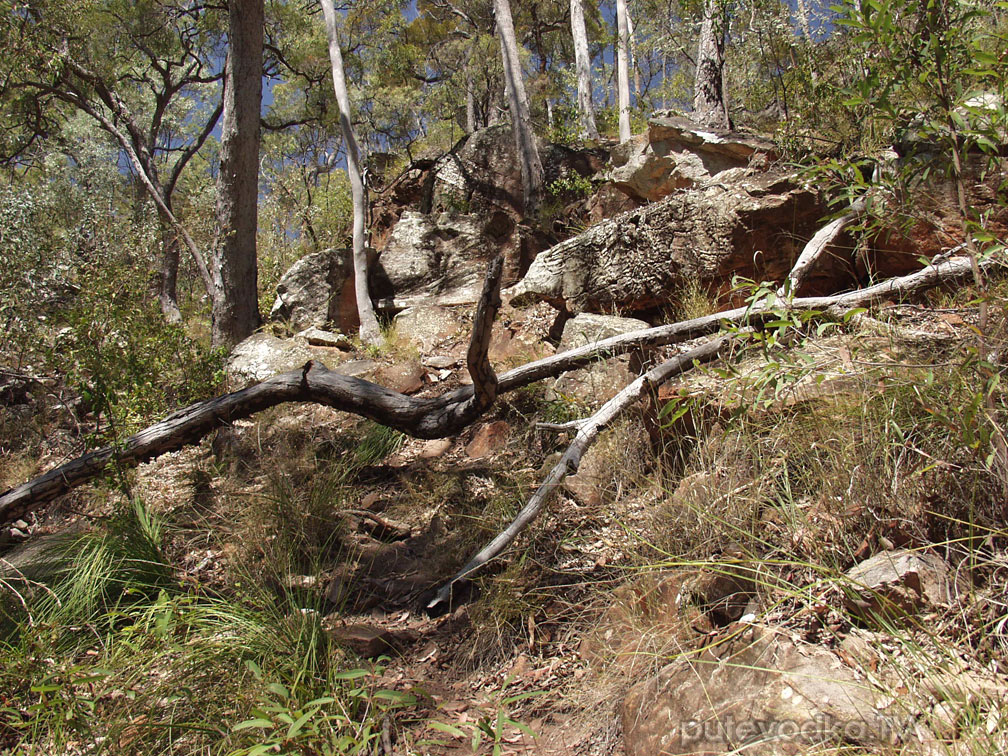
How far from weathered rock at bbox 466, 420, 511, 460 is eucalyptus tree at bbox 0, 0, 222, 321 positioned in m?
6.39

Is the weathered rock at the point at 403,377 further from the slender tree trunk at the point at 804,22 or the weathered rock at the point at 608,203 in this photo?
the slender tree trunk at the point at 804,22

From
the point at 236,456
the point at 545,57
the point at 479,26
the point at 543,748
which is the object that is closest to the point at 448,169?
the point at 236,456

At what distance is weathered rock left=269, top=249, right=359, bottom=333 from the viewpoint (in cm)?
845

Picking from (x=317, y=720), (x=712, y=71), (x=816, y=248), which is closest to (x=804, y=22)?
(x=712, y=71)

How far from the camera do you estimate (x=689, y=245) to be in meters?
5.13

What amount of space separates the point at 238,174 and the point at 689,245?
6.05 meters

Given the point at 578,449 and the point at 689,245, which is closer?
the point at 578,449

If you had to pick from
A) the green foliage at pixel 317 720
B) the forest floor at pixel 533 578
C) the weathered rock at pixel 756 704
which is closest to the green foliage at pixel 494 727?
the forest floor at pixel 533 578

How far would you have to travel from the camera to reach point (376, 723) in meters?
2.24

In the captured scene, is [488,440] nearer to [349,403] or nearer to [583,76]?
[349,403]

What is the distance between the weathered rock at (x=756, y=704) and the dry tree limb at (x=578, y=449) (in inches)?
41.3

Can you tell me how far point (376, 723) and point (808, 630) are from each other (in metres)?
1.54

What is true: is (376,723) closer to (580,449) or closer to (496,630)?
(496,630)

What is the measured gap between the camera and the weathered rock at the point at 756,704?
1.69 meters
